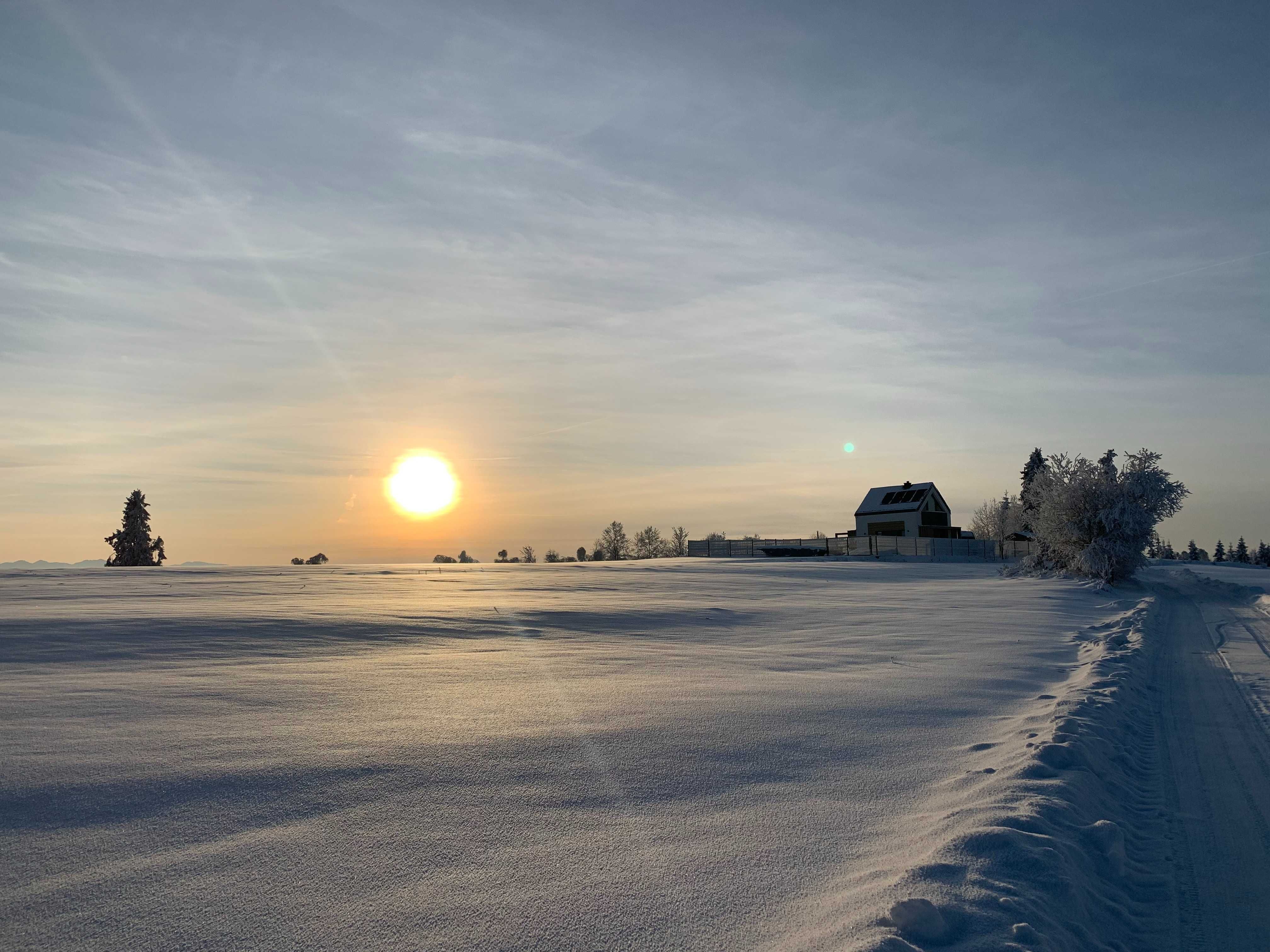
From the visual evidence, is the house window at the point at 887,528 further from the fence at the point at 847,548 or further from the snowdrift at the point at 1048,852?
the snowdrift at the point at 1048,852

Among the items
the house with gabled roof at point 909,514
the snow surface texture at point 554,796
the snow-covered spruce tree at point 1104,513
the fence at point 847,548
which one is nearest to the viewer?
the snow surface texture at point 554,796

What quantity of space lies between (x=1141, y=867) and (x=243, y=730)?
16.2 ft

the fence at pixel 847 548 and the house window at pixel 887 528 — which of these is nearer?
the fence at pixel 847 548

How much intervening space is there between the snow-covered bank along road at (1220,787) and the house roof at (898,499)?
176 ft

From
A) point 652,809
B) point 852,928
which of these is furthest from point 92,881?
point 852,928

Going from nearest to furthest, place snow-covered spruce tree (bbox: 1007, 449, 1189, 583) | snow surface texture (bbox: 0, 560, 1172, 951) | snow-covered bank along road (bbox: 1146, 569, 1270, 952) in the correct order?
snow surface texture (bbox: 0, 560, 1172, 951), snow-covered bank along road (bbox: 1146, 569, 1270, 952), snow-covered spruce tree (bbox: 1007, 449, 1189, 583)

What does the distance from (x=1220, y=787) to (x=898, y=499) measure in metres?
63.2

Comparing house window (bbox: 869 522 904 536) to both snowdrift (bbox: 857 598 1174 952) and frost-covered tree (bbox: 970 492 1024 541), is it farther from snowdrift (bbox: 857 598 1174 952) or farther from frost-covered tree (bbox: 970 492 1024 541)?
snowdrift (bbox: 857 598 1174 952)

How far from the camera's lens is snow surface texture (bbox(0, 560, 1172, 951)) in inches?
106

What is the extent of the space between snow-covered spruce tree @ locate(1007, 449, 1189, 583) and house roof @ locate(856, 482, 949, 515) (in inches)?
1447

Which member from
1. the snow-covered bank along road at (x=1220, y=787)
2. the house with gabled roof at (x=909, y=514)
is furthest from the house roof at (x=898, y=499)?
the snow-covered bank along road at (x=1220, y=787)

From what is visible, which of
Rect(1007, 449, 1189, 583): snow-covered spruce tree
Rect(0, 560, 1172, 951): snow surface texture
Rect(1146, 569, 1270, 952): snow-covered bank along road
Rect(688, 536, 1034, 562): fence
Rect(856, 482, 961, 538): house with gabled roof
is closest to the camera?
Rect(0, 560, 1172, 951): snow surface texture

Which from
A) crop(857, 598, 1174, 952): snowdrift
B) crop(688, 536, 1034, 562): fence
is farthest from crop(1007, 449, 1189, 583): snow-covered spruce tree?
crop(857, 598, 1174, 952): snowdrift

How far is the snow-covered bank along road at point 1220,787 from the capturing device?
3229 mm
